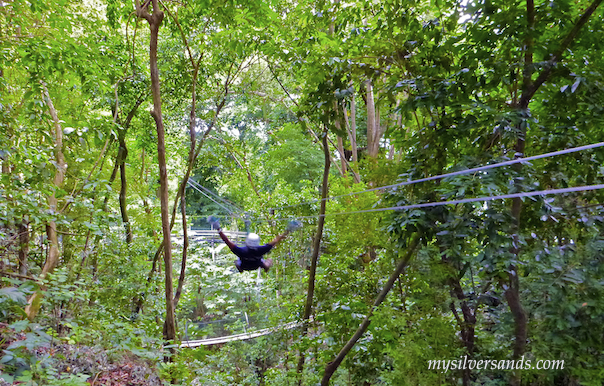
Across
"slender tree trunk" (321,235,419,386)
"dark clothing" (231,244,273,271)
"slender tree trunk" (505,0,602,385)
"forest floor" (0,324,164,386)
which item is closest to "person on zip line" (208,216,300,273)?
"dark clothing" (231,244,273,271)

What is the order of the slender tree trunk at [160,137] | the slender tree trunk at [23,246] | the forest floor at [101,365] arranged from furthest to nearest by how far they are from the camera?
the slender tree trunk at [23,246] < the forest floor at [101,365] < the slender tree trunk at [160,137]

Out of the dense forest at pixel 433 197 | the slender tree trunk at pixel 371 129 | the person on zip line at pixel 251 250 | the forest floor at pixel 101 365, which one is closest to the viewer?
the dense forest at pixel 433 197

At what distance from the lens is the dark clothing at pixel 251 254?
354 cm

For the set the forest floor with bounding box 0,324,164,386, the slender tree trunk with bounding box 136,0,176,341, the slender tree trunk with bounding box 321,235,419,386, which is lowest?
the forest floor with bounding box 0,324,164,386

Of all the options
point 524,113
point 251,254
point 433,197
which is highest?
point 524,113

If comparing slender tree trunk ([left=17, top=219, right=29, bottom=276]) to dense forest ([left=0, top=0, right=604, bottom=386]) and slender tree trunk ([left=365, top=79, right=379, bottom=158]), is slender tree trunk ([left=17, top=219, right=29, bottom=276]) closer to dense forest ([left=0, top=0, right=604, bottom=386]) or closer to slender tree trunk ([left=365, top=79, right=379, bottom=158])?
dense forest ([left=0, top=0, right=604, bottom=386])

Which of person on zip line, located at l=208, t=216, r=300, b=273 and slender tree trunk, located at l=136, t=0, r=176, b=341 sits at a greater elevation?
slender tree trunk, located at l=136, t=0, r=176, b=341

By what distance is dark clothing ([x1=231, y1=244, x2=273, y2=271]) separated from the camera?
354 cm

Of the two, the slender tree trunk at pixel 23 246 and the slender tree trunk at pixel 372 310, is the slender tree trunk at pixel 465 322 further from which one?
the slender tree trunk at pixel 23 246

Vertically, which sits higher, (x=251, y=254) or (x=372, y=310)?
(x=251, y=254)

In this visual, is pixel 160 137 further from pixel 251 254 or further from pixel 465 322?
pixel 465 322

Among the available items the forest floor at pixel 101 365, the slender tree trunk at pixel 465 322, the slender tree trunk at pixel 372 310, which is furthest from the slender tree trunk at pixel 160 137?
the slender tree trunk at pixel 465 322

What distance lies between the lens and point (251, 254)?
361cm

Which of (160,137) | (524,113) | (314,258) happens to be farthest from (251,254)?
(524,113)
